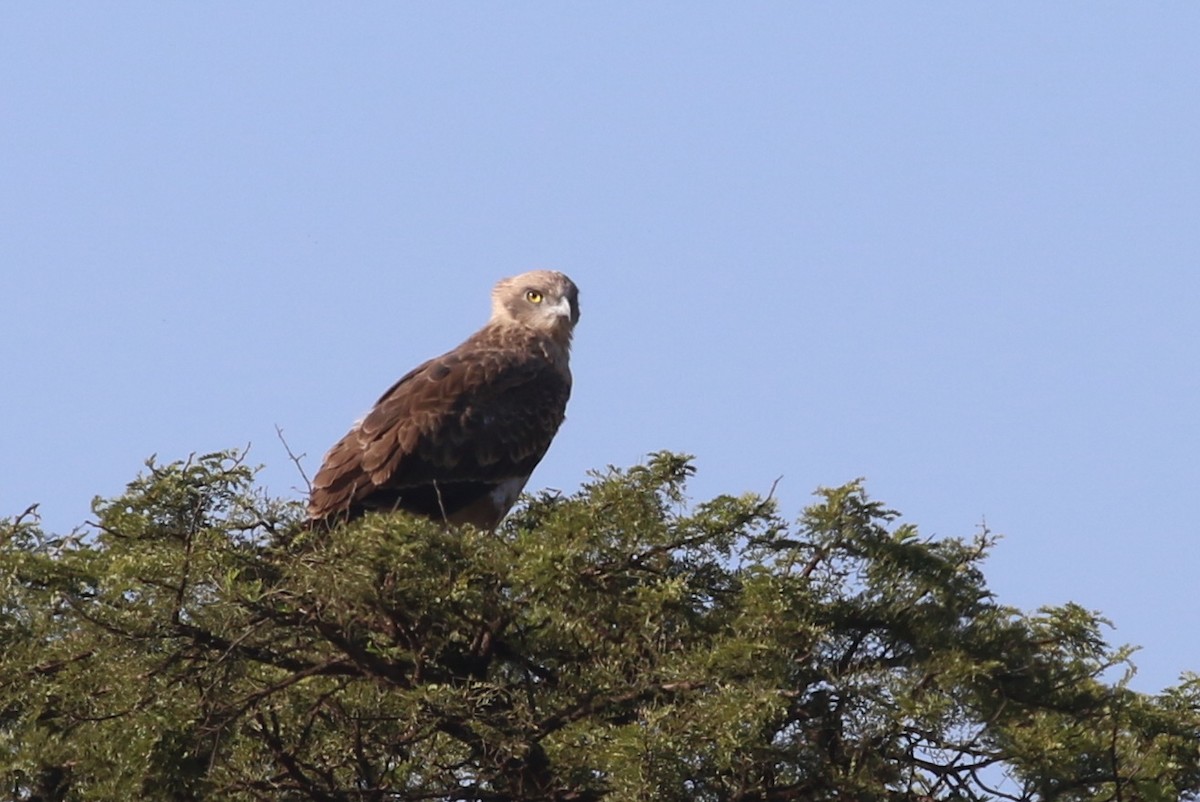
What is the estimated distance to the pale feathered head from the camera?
14.5 meters

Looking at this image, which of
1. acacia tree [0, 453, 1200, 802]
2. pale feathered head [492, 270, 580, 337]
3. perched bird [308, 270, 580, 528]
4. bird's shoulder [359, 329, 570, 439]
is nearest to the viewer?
acacia tree [0, 453, 1200, 802]

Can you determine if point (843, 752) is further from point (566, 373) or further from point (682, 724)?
point (566, 373)

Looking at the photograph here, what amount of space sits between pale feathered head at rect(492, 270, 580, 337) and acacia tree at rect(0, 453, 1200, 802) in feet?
17.8

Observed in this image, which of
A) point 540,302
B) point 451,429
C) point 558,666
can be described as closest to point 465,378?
point 451,429

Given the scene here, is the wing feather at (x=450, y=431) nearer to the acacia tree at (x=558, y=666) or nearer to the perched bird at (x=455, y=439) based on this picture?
the perched bird at (x=455, y=439)

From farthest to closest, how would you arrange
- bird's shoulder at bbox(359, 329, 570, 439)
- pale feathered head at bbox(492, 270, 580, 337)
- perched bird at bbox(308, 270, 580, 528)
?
pale feathered head at bbox(492, 270, 580, 337) → bird's shoulder at bbox(359, 329, 570, 439) → perched bird at bbox(308, 270, 580, 528)

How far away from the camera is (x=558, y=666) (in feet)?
29.9

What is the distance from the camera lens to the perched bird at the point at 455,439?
1230 cm

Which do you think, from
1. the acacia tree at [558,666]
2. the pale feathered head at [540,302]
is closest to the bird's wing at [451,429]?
the pale feathered head at [540,302]

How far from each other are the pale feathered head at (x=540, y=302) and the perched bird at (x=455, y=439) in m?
0.36

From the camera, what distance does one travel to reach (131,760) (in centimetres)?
846

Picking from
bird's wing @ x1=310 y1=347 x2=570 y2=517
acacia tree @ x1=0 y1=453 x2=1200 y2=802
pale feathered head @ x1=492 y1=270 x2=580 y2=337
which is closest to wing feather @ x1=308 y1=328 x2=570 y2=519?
bird's wing @ x1=310 y1=347 x2=570 y2=517

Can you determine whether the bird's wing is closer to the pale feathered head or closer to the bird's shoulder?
the bird's shoulder

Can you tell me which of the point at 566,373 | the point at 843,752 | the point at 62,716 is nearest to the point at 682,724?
the point at 843,752
